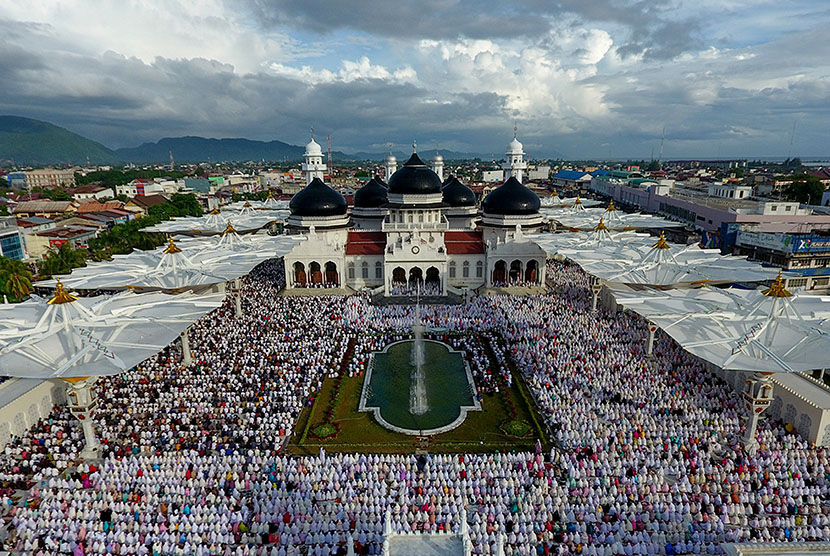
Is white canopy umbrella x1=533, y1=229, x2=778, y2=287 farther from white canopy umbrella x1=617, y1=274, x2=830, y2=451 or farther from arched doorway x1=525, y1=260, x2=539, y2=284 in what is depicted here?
arched doorway x1=525, y1=260, x2=539, y2=284

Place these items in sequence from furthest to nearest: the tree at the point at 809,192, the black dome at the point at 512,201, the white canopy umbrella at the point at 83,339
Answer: the tree at the point at 809,192
the black dome at the point at 512,201
the white canopy umbrella at the point at 83,339

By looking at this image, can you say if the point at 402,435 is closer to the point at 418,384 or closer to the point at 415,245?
the point at 418,384

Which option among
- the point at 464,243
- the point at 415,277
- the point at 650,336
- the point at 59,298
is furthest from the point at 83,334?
the point at 464,243

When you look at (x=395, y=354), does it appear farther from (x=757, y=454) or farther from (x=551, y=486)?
(x=757, y=454)

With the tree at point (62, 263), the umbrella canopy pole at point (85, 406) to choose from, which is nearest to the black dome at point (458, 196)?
the tree at point (62, 263)

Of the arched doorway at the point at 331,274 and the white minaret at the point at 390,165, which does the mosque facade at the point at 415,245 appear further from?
the white minaret at the point at 390,165

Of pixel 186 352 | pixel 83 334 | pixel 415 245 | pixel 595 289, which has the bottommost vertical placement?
pixel 186 352

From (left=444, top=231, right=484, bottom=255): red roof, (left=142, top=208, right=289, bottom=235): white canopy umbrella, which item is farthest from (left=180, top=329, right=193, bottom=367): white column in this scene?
(left=444, top=231, right=484, bottom=255): red roof

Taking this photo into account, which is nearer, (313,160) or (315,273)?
(315,273)
